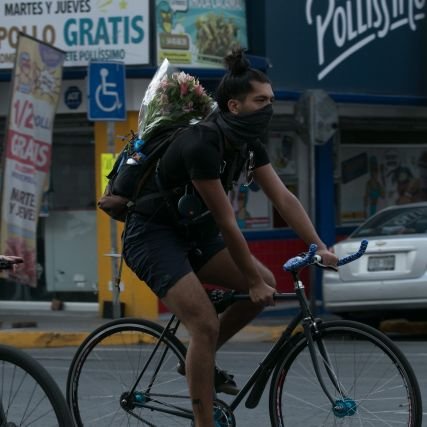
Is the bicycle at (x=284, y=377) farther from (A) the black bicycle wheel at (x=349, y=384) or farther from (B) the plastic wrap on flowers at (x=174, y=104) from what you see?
(B) the plastic wrap on flowers at (x=174, y=104)

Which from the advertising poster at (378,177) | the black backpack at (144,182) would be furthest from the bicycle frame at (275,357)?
the advertising poster at (378,177)

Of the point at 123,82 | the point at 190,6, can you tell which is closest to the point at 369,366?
the point at 123,82

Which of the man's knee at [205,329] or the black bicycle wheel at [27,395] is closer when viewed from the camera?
the black bicycle wheel at [27,395]

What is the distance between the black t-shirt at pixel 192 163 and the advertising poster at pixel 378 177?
11646 mm

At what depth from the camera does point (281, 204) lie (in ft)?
17.4

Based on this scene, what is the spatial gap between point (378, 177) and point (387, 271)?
520cm

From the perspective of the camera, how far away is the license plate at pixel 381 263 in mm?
12227

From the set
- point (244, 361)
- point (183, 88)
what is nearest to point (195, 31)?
point (244, 361)

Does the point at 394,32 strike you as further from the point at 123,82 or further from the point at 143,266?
the point at 143,266

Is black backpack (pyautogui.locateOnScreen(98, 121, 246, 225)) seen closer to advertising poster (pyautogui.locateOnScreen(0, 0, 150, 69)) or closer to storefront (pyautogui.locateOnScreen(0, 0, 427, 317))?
storefront (pyautogui.locateOnScreen(0, 0, 427, 317))

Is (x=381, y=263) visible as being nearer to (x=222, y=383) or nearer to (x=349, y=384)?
(x=222, y=383)

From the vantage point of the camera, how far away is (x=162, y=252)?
17.0 feet

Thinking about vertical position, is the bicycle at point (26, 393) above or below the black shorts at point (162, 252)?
below

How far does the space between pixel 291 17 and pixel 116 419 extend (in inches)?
412
